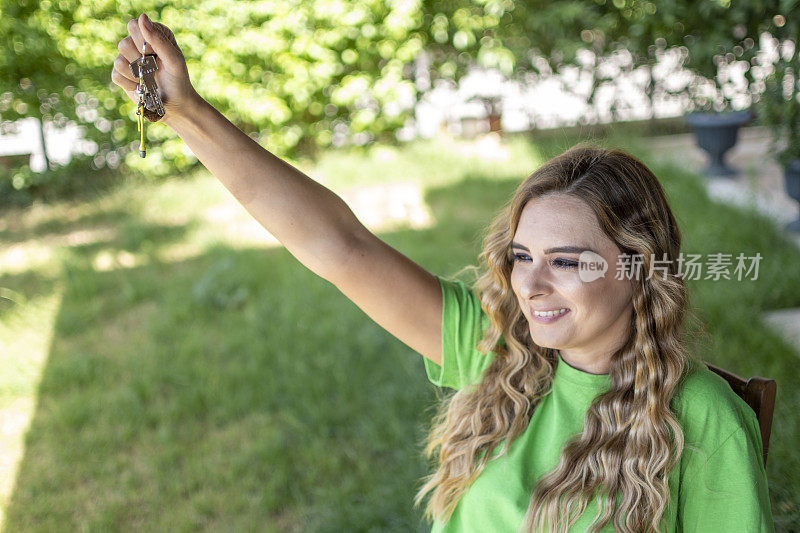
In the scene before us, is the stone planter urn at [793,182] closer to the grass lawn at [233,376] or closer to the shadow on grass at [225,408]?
the grass lawn at [233,376]

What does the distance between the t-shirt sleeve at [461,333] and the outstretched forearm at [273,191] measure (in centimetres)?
29

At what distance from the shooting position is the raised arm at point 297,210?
135 centimetres

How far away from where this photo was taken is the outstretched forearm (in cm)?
144

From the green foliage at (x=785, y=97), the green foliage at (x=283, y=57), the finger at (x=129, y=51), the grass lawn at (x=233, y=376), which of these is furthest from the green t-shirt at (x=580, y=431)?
the green foliage at (x=283, y=57)

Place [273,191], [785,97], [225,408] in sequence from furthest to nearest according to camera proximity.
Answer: [225,408], [785,97], [273,191]

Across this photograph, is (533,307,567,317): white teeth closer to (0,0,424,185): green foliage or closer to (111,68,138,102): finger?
(111,68,138,102): finger

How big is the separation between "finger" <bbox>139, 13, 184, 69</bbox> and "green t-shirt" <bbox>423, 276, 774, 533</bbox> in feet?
2.56

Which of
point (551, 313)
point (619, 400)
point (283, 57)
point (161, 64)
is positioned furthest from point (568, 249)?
point (283, 57)

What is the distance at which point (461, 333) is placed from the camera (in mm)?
1703

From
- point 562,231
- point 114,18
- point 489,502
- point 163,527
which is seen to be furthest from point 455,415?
point 114,18

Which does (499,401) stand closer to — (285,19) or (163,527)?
(163,527)

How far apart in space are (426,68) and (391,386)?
15.4 feet

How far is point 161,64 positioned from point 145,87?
6 cm

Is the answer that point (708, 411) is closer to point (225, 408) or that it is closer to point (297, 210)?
point (297, 210)
